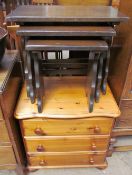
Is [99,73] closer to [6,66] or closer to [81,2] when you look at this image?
[6,66]

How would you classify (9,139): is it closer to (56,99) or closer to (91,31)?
(56,99)

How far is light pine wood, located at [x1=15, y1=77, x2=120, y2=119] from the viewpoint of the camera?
951 mm

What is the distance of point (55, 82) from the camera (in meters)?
1.16

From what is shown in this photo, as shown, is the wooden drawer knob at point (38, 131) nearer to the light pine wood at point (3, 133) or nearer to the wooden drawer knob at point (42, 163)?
the light pine wood at point (3, 133)

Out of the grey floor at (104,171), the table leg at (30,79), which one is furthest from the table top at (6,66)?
the grey floor at (104,171)

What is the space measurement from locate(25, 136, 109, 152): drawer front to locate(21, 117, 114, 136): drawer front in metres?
0.04

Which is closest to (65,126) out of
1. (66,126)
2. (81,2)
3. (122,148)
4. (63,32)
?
(66,126)

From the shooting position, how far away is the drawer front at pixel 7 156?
1.04 m

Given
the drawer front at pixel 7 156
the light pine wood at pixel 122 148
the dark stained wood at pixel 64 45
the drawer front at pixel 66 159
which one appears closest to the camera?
the dark stained wood at pixel 64 45

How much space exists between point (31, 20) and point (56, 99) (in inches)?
18.1

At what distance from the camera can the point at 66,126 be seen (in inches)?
39.6

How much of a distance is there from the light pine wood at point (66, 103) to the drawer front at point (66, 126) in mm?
46

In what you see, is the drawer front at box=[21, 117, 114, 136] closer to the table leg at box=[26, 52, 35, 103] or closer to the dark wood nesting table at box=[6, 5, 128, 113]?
the table leg at box=[26, 52, 35, 103]

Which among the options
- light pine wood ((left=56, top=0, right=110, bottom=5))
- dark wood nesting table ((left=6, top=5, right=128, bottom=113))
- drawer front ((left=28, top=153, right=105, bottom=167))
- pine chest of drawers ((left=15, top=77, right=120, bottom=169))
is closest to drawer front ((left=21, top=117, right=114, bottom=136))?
pine chest of drawers ((left=15, top=77, right=120, bottom=169))
